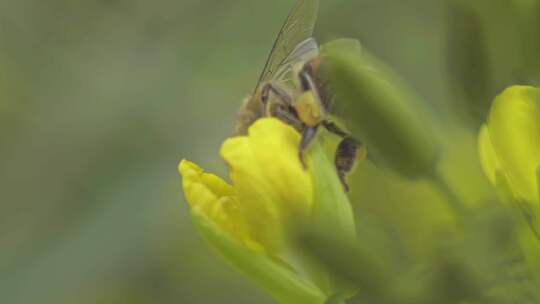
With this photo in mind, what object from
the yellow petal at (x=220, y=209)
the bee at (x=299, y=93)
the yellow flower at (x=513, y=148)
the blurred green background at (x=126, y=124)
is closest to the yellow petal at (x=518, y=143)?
the yellow flower at (x=513, y=148)

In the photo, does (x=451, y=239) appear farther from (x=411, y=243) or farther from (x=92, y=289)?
(x=92, y=289)

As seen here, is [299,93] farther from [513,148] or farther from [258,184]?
[513,148]

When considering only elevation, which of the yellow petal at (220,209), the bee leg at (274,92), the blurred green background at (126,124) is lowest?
the yellow petal at (220,209)

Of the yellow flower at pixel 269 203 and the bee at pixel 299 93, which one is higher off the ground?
the bee at pixel 299 93

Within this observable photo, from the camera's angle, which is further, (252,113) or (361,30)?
(361,30)

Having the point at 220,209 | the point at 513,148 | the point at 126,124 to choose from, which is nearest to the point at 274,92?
the point at 220,209

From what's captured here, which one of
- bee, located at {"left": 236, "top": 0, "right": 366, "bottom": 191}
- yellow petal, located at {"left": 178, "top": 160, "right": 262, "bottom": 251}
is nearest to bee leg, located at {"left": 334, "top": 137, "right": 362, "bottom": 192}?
bee, located at {"left": 236, "top": 0, "right": 366, "bottom": 191}

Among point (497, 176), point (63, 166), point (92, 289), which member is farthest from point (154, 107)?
point (497, 176)

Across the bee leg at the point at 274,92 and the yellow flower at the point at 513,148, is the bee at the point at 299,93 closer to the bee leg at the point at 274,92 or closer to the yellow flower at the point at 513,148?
the bee leg at the point at 274,92
